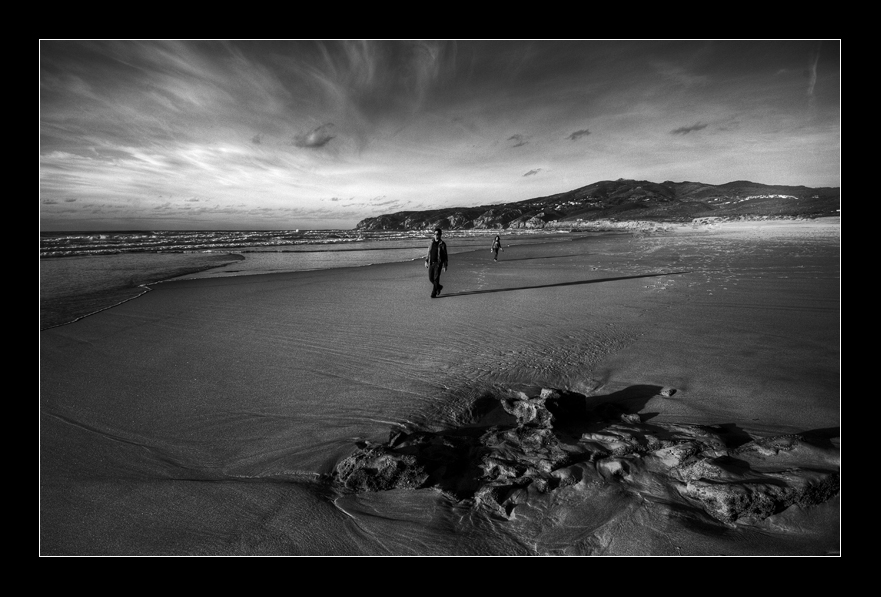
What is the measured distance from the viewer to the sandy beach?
7.72 ft

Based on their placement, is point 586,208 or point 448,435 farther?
point 586,208

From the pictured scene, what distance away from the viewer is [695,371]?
458cm

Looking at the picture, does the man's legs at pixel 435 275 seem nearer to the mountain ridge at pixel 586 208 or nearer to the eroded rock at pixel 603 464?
the eroded rock at pixel 603 464

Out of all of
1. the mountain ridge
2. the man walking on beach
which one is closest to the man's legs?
the man walking on beach

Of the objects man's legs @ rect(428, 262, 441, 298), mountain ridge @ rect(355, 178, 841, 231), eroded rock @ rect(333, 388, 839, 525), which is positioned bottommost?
eroded rock @ rect(333, 388, 839, 525)

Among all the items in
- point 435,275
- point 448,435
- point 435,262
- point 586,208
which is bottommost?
point 448,435

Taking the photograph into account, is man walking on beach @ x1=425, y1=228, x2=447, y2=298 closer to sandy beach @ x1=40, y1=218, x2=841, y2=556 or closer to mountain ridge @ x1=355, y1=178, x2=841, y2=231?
sandy beach @ x1=40, y1=218, x2=841, y2=556

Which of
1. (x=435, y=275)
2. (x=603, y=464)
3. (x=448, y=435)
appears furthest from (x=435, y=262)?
(x=603, y=464)

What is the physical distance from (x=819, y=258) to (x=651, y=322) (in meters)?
12.9

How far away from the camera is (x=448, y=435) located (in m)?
3.41

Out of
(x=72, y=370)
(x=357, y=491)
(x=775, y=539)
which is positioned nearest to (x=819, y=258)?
(x=775, y=539)

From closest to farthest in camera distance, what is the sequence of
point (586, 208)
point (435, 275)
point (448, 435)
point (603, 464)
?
point (603, 464) < point (448, 435) < point (435, 275) < point (586, 208)

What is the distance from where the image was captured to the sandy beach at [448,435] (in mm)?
2352

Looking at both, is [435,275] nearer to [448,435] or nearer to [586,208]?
[448,435]
